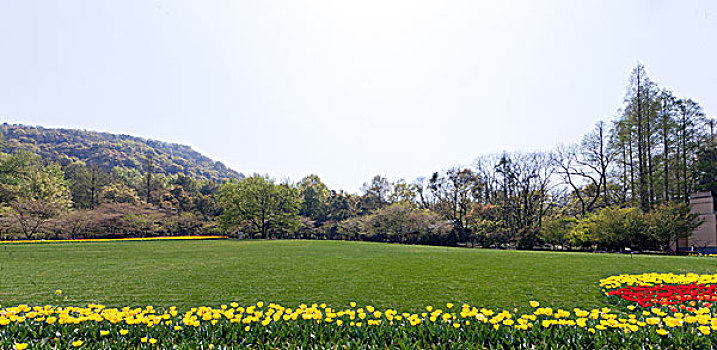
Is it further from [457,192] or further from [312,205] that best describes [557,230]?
[312,205]

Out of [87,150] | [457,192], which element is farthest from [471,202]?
[87,150]

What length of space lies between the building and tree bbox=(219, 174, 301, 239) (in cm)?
3035

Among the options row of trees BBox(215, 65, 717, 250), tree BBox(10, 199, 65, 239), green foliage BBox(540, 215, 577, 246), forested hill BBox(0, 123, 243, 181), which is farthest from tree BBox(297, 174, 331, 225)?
Result: forested hill BBox(0, 123, 243, 181)

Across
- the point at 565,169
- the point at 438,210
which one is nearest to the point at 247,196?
the point at 438,210

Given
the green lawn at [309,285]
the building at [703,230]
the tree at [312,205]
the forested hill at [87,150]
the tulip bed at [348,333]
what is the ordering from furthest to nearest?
the forested hill at [87,150] → the tree at [312,205] → the building at [703,230] → the green lawn at [309,285] → the tulip bed at [348,333]

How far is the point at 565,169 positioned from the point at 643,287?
2706 cm

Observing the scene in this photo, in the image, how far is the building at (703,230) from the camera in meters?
19.2

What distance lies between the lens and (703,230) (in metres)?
19.7

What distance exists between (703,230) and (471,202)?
1813 cm

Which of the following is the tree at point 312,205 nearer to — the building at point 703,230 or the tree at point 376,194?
the tree at point 376,194

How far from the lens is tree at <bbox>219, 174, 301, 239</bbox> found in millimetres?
35188

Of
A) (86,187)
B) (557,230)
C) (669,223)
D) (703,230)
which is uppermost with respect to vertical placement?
(86,187)

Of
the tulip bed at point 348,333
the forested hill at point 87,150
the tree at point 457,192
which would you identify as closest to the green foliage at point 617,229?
the tree at point 457,192

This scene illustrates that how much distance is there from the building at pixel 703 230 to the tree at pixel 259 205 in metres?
30.3
